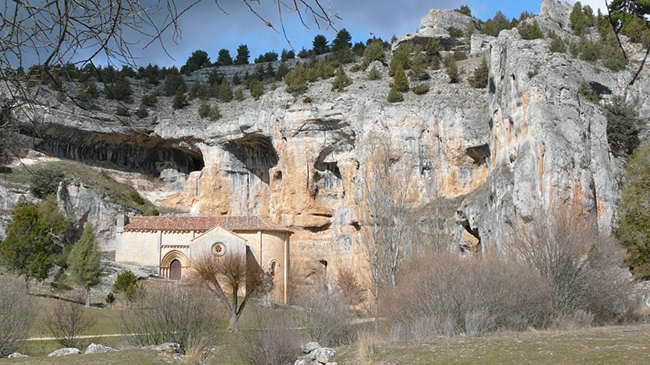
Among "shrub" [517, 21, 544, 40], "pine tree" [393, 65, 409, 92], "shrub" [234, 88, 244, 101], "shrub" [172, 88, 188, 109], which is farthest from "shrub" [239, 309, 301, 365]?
"shrub" [172, 88, 188, 109]

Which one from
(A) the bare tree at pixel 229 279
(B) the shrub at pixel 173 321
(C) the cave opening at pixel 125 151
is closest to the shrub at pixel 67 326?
(B) the shrub at pixel 173 321

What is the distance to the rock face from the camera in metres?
28.8

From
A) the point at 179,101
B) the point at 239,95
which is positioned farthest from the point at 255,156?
the point at 179,101

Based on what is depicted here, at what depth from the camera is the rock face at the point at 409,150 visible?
94.5 feet

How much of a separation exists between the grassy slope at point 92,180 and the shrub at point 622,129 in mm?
30282

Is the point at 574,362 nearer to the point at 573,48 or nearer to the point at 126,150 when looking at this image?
the point at 573,48

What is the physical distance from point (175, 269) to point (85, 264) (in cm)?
937

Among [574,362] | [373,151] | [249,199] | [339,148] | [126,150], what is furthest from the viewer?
[126,150]

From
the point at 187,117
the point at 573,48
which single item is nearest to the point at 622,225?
the point at 573,48

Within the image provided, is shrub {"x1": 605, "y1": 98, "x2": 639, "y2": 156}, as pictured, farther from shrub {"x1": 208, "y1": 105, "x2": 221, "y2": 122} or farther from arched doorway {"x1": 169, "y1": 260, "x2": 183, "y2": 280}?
shrub {"x1": 208, "y1": 105, "x2": 221, "y2": 122}

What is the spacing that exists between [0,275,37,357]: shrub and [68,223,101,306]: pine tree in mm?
13382

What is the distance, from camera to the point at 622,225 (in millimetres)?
26094

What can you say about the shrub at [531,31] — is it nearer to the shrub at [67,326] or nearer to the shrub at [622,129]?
the shrub at [622,129]

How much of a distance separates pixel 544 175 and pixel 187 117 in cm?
2925
